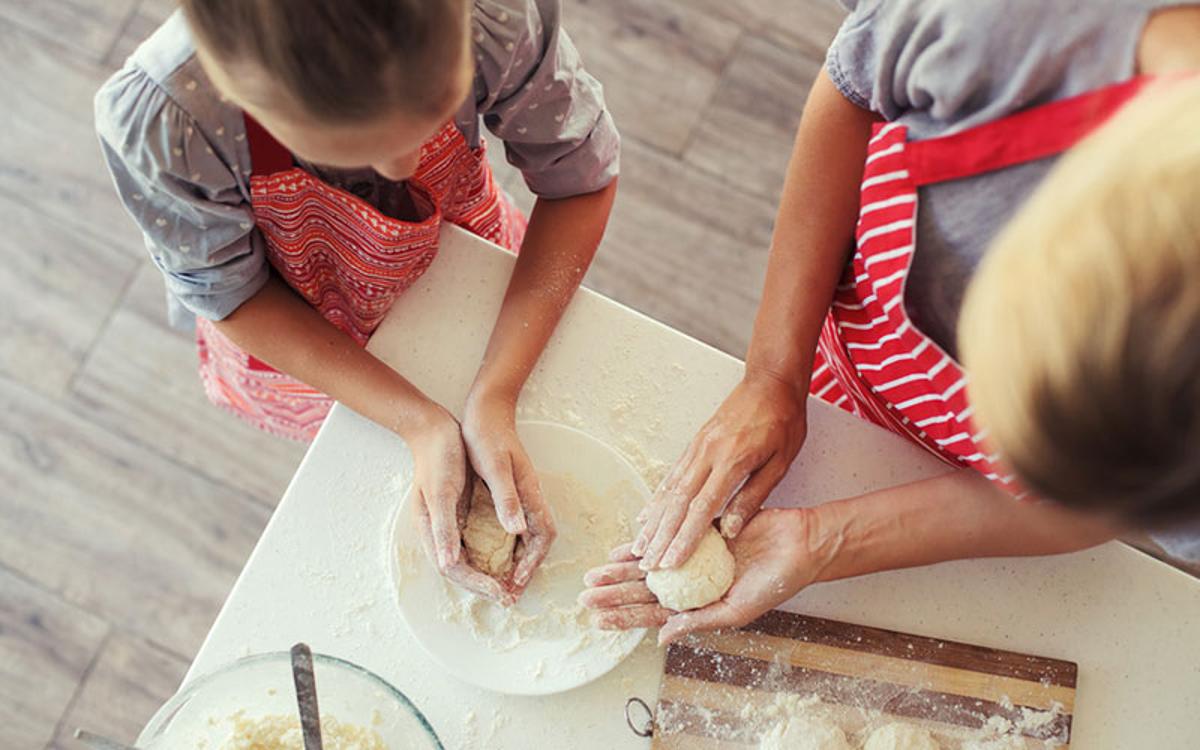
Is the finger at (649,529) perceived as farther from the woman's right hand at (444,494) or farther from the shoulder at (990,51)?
the shoulder at (990,51)

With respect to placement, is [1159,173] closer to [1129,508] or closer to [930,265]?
[1129,508]

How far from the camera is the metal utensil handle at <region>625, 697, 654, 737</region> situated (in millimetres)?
998

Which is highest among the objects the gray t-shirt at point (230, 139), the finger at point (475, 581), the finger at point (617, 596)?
the gray t-shirt at point (230, 139)

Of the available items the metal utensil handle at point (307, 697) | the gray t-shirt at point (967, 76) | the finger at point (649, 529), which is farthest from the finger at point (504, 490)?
the gray t-shirt at point (967, 76)

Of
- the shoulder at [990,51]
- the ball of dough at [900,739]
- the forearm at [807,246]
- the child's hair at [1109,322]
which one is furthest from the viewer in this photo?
the forearm at [807,246]

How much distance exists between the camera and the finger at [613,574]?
3.27ft

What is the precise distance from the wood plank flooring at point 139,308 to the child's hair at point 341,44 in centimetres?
125

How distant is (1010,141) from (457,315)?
0.59m

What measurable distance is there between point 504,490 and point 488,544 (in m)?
0.06

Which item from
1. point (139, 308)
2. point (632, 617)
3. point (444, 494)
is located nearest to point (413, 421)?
point (444, 494)

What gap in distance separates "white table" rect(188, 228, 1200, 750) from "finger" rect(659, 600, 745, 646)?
0.05 m

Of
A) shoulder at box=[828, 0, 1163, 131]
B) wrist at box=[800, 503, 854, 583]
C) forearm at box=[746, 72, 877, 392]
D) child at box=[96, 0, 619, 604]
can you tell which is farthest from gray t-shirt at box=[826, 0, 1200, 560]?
child at box=[96, 0, 619, 604]

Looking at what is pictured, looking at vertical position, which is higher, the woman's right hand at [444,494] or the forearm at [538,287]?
the forearm at [538,287]

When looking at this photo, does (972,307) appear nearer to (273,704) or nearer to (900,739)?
(900,739)
